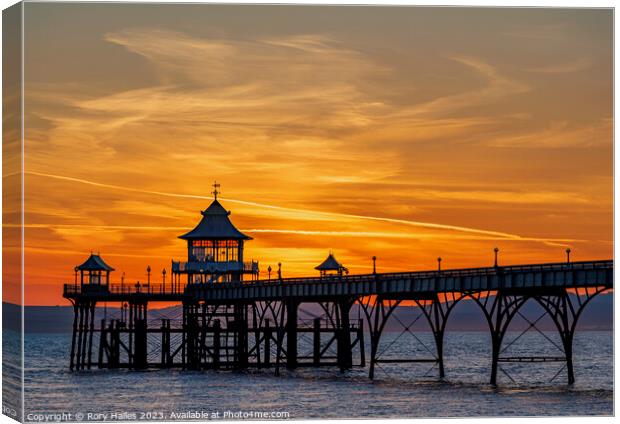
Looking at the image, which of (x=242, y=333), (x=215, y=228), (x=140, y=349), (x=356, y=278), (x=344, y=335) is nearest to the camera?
(x=356, y=278)

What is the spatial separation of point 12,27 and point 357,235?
115 feet

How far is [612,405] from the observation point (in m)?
66.0

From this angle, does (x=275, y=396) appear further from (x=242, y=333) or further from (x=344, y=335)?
(x=242, y=333)

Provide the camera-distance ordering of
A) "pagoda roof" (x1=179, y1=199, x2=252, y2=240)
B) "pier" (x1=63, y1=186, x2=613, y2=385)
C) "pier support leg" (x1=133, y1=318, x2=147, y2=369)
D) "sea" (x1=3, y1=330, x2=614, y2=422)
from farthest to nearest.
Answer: "pagoda roof" (x1=179, y1=199, x2=252, y2=240) → "pier support leg" (x1=133, y1=318, x2=147, y2=369) → "pier" (x1=63, y1=186, x2=613, y2=385) → "sea" (x1=3, y1=330, x2=614, y2=422)

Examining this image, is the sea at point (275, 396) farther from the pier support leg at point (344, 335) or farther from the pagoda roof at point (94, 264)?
the pagoda roof at point (94, 264)

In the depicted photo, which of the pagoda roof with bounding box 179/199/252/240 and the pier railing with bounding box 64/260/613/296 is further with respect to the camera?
the pagoda roof with bounding box 179/199/252/240

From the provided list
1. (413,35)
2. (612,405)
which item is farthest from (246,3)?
(612,405)


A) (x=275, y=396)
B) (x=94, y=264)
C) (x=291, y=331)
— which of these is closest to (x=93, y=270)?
(x=94, y=264)

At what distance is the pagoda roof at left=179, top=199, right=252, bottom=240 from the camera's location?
385 ft

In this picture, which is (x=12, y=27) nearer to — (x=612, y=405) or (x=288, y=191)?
(x=288, y=191)

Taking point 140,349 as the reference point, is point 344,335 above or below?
above

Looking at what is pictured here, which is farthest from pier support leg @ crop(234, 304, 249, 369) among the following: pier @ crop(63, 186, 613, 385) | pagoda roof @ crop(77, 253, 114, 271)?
pagoda roof @ crop(77, 253, 114, 271)

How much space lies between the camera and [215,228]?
388ft

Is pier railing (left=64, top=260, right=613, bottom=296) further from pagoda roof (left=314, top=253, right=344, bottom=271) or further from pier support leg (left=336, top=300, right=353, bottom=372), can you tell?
pagoda roof (left=314, top=253, right=344, bottom=271)
